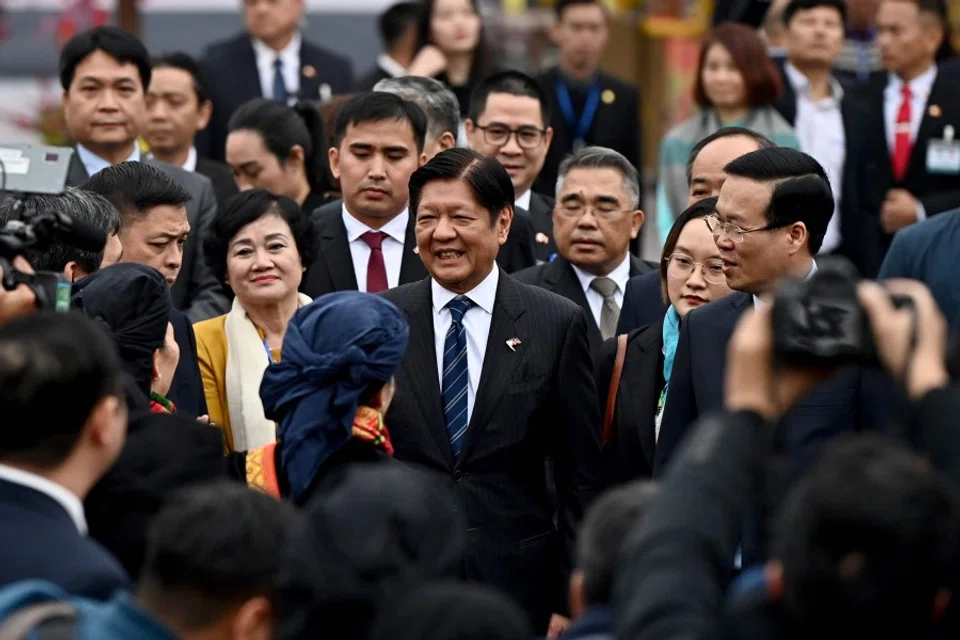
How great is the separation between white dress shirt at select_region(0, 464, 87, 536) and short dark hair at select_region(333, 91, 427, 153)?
12.3 ft

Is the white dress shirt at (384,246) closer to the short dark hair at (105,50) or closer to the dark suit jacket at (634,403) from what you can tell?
the dark suit jacket at (634,403)

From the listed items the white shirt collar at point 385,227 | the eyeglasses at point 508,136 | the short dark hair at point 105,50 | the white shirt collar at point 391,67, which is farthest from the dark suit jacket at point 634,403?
the white shirt collar at point 391,67

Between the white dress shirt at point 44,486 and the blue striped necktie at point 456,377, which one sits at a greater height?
the white dress shirt at point 44,486

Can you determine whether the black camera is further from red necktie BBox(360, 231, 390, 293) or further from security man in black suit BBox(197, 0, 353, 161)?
security man in black suit BBox(197, 0, 353, 161)

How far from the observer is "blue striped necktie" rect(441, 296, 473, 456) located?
5.66 m

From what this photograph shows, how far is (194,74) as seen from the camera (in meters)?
8.88

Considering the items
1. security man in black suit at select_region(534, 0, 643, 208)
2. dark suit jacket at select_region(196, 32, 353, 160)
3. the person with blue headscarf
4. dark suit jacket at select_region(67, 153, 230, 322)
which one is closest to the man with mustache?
dark suit jacket at select_region(67, 153, 230, 322)

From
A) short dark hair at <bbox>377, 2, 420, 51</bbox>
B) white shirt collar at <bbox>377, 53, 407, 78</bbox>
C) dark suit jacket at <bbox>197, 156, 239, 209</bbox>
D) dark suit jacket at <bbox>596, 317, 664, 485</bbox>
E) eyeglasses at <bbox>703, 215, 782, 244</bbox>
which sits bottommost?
dark suit jacket at <bbox>596, 317, 664, 485</bbox>

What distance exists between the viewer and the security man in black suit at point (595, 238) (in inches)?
283

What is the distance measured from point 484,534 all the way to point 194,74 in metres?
4.07

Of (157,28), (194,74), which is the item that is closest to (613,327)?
(194,74)

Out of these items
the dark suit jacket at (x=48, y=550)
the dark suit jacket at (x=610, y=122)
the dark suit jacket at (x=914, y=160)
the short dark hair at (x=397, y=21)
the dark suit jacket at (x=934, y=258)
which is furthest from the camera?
the short dark hair at (x=397, y=21)

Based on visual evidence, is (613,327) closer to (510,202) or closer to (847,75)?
(510,202)

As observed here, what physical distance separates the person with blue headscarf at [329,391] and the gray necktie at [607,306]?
2593mm
